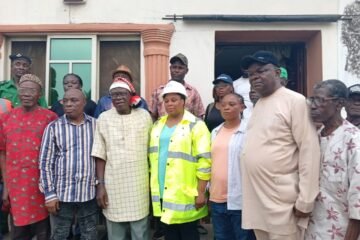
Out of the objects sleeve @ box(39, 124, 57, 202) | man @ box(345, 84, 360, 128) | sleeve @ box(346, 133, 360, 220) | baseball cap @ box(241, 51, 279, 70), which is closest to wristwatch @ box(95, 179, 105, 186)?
sleeve @ box(39, 124, 57, 202)

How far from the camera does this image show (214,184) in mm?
3521

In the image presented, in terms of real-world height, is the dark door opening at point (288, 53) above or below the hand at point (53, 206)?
above

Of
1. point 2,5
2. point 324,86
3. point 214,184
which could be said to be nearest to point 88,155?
point 214,184

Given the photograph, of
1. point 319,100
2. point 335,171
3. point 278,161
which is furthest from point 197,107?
point 335,171

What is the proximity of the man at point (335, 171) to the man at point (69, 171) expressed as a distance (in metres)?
1.92

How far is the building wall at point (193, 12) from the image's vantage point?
5.66 meters

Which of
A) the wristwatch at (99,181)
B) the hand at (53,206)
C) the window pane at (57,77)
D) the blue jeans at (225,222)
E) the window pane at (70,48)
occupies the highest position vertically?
the window pane at (70,48)

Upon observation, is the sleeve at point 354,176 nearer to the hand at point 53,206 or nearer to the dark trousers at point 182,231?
the dark trousers at point 182,231

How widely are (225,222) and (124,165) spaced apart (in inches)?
39.7

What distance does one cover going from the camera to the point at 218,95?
173 inches

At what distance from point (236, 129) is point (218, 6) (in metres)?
2.67

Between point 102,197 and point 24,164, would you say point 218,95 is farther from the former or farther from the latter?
point 24,164

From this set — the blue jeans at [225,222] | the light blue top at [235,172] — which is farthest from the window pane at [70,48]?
the blue jeans at [225,222]

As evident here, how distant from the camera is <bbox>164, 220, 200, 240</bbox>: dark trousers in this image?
356 centimetres
